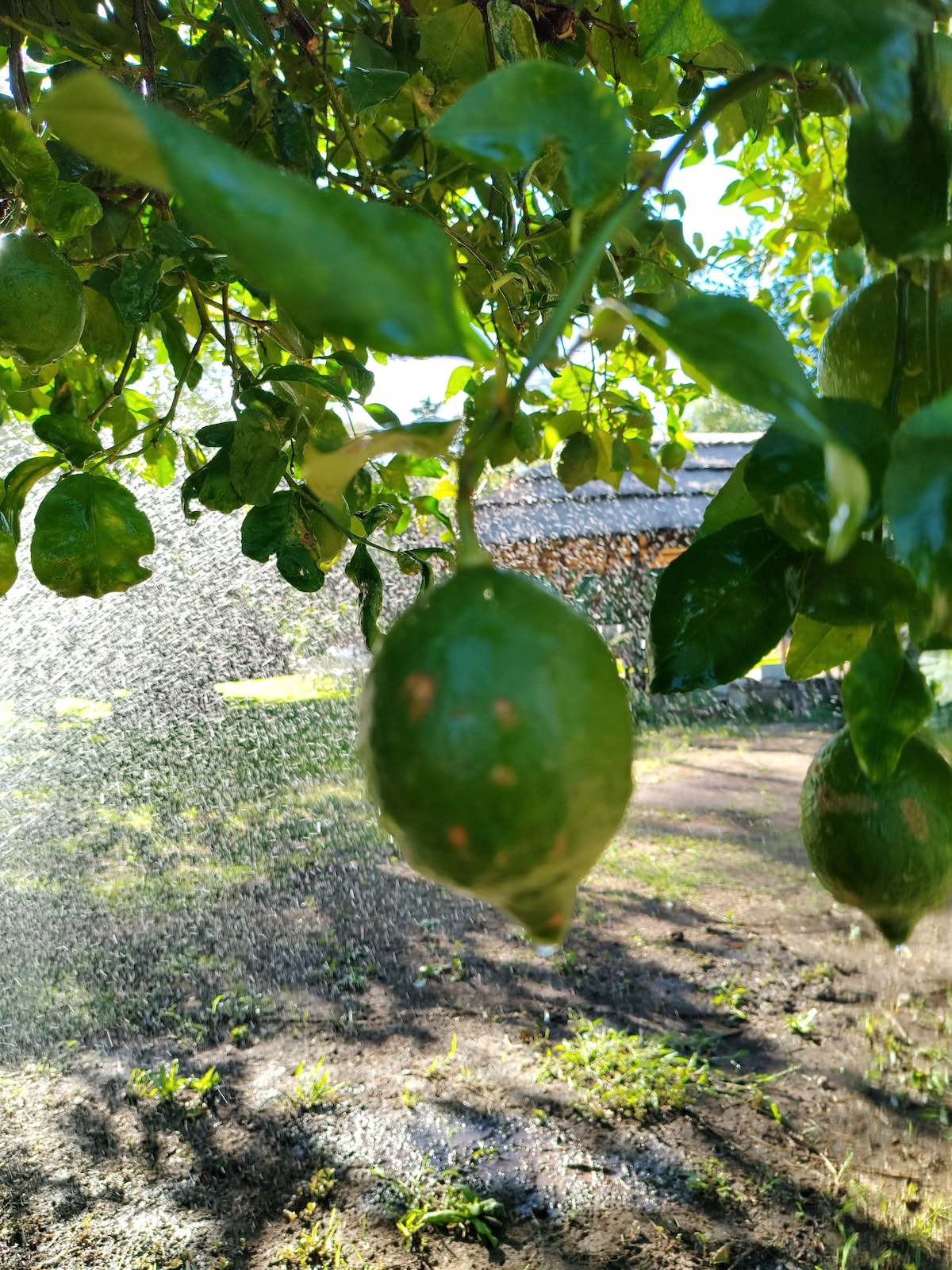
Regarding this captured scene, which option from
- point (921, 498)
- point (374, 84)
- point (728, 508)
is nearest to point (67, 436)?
point (374, 84)

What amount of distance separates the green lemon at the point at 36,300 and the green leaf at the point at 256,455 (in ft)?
0.39

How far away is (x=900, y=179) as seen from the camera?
0.95ft

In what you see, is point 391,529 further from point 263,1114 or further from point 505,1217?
point 263,1114

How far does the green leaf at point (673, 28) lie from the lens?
461 millimetres

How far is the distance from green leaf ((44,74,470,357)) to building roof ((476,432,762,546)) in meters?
4.98

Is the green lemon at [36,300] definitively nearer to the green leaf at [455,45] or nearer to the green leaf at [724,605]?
the green leaf at [455,45]

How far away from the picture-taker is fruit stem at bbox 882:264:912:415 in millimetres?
298

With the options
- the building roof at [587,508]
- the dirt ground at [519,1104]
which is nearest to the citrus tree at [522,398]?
the dirt ground at [519,1104]

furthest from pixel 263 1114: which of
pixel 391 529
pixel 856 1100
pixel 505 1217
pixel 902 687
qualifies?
pixel 902 687

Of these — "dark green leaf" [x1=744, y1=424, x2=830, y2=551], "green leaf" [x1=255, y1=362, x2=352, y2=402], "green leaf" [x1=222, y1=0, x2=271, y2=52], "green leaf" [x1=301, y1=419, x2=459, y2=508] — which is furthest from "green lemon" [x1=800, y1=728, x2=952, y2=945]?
"green leaf" [x1=222, y1=0, x2=271, y2=52]

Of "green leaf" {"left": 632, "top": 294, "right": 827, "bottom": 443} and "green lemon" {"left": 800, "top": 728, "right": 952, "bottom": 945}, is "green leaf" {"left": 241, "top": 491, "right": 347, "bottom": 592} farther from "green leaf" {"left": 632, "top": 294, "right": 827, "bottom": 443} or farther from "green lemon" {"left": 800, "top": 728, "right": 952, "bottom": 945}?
"green leaf" {"left": 632, "top": 294, "right": 827, "bottom": 443}

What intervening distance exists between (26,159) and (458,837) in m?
0.53

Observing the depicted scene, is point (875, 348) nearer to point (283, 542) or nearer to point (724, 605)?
point (724, 605)

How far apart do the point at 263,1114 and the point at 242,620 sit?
2726 mm
